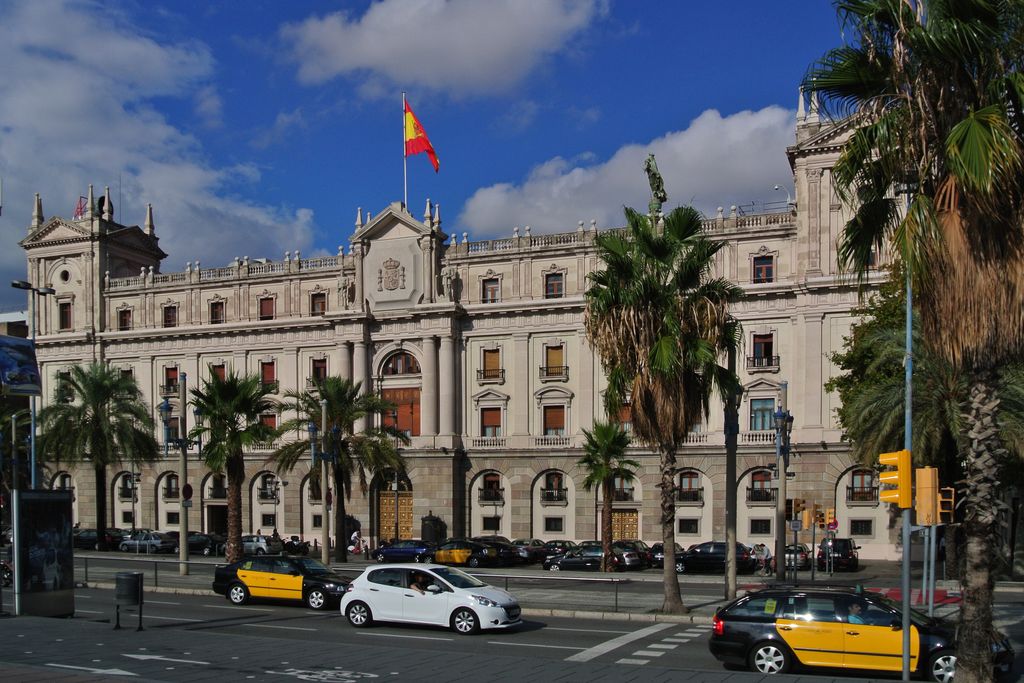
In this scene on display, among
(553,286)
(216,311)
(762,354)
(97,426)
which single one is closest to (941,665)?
(762,354)

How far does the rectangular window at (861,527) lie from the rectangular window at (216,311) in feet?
132

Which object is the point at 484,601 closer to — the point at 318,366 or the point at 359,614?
the point at 359,614

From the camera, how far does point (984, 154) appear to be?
11617mm

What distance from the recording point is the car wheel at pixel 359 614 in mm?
23000

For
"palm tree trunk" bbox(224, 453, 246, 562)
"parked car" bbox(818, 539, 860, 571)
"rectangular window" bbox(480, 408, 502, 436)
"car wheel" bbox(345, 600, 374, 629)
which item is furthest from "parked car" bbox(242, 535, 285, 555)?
"car wheel" bbox(345, 600, 374, 629)

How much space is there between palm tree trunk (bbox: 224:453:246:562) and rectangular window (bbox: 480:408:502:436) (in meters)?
20.6

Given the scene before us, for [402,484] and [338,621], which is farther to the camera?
[402,484]

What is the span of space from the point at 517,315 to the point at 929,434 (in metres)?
28.2

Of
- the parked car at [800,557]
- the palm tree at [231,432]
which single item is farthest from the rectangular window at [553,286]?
the palm tree at [231,432]

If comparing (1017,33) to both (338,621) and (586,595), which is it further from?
(586,595)

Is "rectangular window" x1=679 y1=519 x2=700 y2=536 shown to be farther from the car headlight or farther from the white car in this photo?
the car headlight

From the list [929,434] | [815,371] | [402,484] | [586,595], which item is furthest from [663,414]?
[402,484]

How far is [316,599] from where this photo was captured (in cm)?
2677

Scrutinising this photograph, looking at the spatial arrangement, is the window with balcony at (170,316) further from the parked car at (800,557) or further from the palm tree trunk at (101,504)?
the parked car at (800,557)
